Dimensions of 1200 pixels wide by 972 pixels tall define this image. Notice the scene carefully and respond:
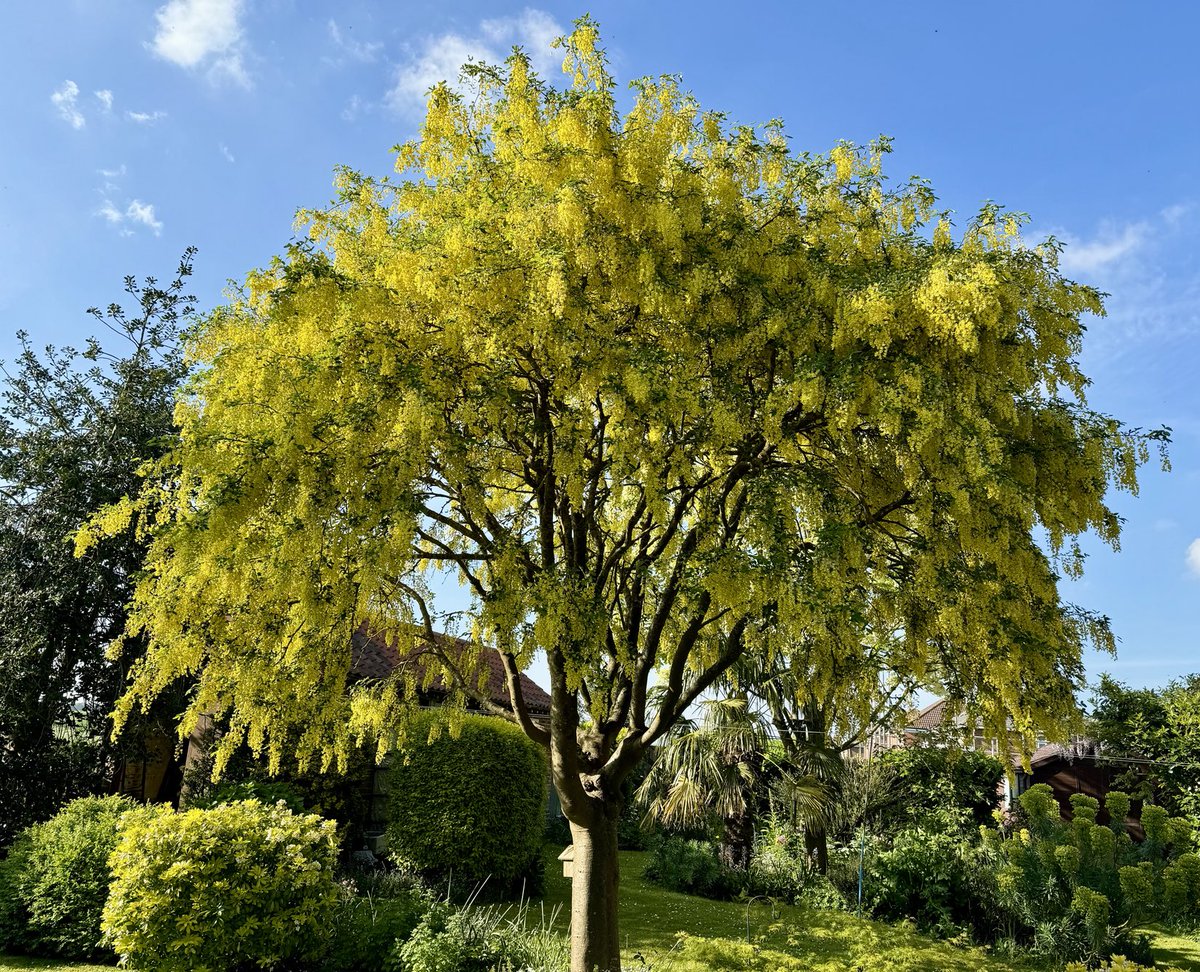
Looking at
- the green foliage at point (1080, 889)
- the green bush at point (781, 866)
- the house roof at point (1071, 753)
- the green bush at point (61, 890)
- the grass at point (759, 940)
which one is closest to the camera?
the grass at point (759, 940)

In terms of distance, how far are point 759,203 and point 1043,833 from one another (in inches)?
359

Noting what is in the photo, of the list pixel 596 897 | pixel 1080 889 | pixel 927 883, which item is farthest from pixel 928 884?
pixel 596 897

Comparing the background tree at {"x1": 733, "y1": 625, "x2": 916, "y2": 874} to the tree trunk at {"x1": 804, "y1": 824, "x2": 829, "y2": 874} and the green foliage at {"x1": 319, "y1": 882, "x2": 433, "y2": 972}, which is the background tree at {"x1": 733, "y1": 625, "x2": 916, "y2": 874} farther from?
the green foliage at {"x1": 319, "y1": 882, "x2": 433, "y2": 972}

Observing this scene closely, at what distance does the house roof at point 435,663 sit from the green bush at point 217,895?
1.69 m

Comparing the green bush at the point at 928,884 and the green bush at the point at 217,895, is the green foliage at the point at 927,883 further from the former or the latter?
the green bush at the point at 217,895

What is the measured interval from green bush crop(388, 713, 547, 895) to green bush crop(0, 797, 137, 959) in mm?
3475

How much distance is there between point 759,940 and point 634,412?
6.28 m

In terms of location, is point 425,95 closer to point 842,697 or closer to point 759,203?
point 759,203

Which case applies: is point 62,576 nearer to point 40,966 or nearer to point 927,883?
point 40,966

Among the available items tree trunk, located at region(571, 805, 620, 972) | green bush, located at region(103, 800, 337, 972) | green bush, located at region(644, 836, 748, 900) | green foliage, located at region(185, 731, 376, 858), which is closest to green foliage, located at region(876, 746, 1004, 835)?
green bush, located at region(644, 836, 748, 900)

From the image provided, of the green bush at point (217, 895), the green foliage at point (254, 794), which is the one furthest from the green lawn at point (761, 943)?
the green foliage at point (254, 794)

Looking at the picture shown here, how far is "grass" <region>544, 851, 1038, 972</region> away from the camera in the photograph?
7.14 m

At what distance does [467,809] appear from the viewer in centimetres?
1160

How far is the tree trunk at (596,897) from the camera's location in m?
7.00
